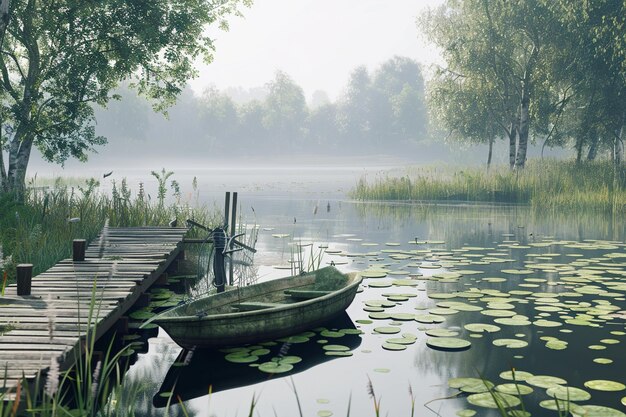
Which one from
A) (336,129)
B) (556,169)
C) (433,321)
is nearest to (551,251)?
(433,321)

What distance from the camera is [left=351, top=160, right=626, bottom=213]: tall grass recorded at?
23812 mm

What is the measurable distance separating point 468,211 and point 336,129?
91068 millimetres

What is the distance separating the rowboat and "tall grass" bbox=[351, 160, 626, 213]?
1698 cm

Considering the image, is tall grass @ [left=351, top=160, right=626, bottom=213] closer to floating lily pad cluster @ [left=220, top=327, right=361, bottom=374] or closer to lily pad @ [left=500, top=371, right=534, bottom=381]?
floating lily pad cluster @ [left=220, top=327, right=361, bottom=374]

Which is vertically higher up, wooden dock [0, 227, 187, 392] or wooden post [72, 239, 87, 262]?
wooden post [72, 239, 87, 262]

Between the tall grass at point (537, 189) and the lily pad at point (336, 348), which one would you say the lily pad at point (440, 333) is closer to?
the lily pad at point (336, 348)

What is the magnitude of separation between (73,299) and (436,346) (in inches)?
164

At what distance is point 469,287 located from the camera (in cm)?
1075

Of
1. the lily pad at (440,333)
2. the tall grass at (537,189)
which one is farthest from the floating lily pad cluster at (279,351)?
the tall grass at (537,189)

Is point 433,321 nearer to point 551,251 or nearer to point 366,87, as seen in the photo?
point 551,251

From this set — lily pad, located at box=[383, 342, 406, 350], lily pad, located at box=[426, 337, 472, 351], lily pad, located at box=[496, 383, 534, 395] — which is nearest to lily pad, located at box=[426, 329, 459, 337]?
lily pad, located at box=[426, 337, 472, 351]

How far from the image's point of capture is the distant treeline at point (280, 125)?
10300 centimetres

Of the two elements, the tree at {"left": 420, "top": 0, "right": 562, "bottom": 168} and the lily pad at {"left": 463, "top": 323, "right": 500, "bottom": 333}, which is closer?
the lily pad at {"left": 463, "top": 323, "right": 500, "bottom": 333}

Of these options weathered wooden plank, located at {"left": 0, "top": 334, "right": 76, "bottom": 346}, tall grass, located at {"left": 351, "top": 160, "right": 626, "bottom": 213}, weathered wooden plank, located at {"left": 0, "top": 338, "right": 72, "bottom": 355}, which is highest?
tall grass, located at {"left": 351, "top": 160, "right": 626, "bottom": 213}
